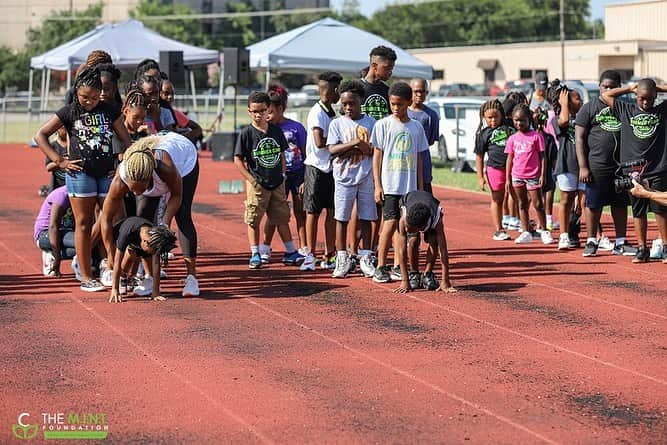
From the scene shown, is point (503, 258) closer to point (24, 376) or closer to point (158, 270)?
point (158, 270)

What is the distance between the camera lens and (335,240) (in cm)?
1180

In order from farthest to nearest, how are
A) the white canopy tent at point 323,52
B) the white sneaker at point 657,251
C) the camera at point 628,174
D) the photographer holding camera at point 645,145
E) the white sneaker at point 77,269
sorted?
the white canopy tent at point 323,52, the white sneaker at point 657,251, the photographer holding camera at point 645,145, the camera at point 628,174, the white sneaker at point 77,269

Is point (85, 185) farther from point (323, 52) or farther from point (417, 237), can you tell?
point (323, 52)

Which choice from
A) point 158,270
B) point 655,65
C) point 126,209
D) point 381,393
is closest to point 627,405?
point 381,393

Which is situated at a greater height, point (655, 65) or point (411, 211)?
point (655, 65)

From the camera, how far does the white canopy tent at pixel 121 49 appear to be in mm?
34031

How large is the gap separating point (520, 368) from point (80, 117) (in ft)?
15.3

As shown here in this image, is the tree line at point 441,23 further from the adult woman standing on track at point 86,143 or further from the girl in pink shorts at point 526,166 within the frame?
the adult woman standing on track at point 86,143

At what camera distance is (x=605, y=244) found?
12852 millimetres

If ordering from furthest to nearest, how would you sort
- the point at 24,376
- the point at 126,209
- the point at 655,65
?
the point at 655,65
the point at 126,209
the point at 24,376

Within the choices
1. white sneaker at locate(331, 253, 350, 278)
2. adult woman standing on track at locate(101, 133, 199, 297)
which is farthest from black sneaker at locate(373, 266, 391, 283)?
adult woman standing on track at locate(101, 133, 199, 297)

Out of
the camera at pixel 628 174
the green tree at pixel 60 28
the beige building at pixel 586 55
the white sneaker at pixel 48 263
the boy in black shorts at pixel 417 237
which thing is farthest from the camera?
the green tree at pixel 60 28

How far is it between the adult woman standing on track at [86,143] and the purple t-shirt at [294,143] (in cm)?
246

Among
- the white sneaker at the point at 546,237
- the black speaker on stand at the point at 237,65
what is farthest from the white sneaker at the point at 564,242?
the black speaker on stand at the point at 237,65
